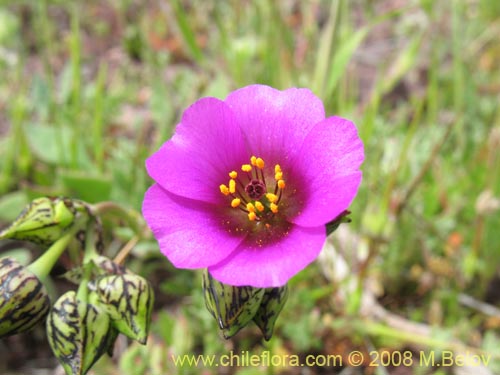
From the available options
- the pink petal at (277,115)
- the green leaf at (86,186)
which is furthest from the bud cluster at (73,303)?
the green leaf at (86,186)

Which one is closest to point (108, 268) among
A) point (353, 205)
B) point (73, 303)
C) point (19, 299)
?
point (73, 303)

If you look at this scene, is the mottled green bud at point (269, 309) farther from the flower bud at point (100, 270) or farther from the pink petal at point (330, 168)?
the flower bud at point (100, 270)

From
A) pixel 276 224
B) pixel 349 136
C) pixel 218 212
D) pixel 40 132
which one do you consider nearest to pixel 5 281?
pixel 218 212

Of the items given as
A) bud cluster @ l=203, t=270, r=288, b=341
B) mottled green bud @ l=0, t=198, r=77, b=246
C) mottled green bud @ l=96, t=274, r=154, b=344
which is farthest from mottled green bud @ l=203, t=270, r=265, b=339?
mottled green bud @ l=0, t=198, r=77, b=246

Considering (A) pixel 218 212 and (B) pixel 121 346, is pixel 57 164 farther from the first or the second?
(A) pixel 218 212

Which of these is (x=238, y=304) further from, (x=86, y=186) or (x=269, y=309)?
(x=86, y=186)

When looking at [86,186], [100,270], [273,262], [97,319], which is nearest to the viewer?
[273,262]
